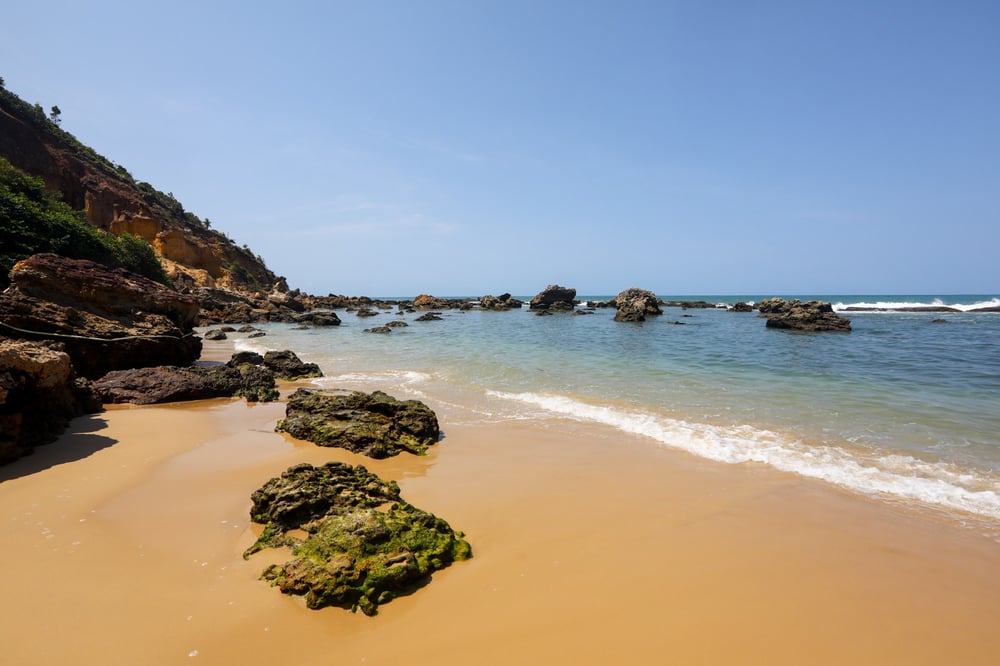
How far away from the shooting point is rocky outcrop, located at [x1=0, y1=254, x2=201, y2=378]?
873 cm

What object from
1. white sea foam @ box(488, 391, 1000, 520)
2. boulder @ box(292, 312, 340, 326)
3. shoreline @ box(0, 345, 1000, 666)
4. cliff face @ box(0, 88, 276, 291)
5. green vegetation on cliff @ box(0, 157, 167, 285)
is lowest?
white sea foam @ box(488, 391, 1000, 520)

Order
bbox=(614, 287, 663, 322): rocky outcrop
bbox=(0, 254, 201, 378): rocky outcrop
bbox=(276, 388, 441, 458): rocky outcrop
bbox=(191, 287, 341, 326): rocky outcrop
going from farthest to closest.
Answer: bbox=(614, 287, 663, 322): rocky outcrop
bbox=(191, 287, 341, 326): rocky outcrop
bbox=(0, 254, 201, 378): rocky outcrop
bbox=(276, 388, 441, 458): rocky outcrop

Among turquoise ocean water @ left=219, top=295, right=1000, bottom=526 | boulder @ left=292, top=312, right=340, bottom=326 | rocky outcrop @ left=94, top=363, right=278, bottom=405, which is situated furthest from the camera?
boulder @ left=292, top=312, right=340, bottom=326

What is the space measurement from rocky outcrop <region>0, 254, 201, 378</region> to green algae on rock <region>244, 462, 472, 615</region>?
329 inches

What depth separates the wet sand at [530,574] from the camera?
2.61 metres

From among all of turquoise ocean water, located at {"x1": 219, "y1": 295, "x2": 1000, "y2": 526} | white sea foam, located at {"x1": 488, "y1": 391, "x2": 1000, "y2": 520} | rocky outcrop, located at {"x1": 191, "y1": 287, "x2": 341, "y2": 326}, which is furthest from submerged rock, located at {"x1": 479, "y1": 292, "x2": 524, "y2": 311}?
white sea foam, located at {"x1": 488, "y1": 391, "x2": 1000, "y2": 520}

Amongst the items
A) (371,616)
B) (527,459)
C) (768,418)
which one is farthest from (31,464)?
(768,418)

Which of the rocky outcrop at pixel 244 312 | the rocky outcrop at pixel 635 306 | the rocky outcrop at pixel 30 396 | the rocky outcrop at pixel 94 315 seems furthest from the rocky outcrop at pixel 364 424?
the rocky outcrop at pixel 635 306

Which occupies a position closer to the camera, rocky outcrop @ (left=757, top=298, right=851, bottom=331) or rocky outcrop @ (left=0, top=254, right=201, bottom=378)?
rocky outcrop @ (left=0, top=254, right=201, bottom=378)

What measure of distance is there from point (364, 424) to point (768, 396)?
889cm

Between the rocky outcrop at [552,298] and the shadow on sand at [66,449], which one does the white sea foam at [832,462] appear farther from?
the rocky outcrop at [552,298]

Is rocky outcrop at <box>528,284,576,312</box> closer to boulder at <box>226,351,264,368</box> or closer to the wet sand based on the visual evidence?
boulder at <box>226,351,264,368</box>

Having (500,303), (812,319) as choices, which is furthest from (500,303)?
(812,319)

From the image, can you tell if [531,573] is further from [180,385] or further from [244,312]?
[244,312]
